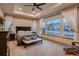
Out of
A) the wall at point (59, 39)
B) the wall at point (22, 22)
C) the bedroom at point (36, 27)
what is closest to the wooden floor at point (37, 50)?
the bedroom at point (36, 27)

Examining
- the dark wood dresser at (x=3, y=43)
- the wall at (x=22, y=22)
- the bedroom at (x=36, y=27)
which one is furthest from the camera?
the wall at (x=22, y=22)

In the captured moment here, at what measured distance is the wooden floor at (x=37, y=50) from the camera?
7.17 ft

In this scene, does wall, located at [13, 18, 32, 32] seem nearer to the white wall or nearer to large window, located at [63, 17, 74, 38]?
the white wall

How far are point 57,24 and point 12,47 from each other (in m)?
1.24

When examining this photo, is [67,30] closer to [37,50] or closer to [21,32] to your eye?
[37,50]

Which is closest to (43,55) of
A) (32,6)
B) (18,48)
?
(18,48)

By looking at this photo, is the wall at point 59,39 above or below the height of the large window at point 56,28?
below

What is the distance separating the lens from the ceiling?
2.23 m

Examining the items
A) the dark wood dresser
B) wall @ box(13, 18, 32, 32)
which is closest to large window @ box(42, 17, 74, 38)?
wall @ box(13, 18, 32, 32)

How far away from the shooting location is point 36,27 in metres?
2.43

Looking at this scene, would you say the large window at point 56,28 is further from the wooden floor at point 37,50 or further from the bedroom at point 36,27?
the wooden floor at point 37,50

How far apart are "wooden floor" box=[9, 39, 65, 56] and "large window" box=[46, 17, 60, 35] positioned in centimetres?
33

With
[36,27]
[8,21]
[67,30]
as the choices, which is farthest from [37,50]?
[8,21]

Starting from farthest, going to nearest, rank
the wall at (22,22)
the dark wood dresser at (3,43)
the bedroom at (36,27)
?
the wall at (22,22) → the bedroom at (36,27) → the dark wood dresser at (3,43)
